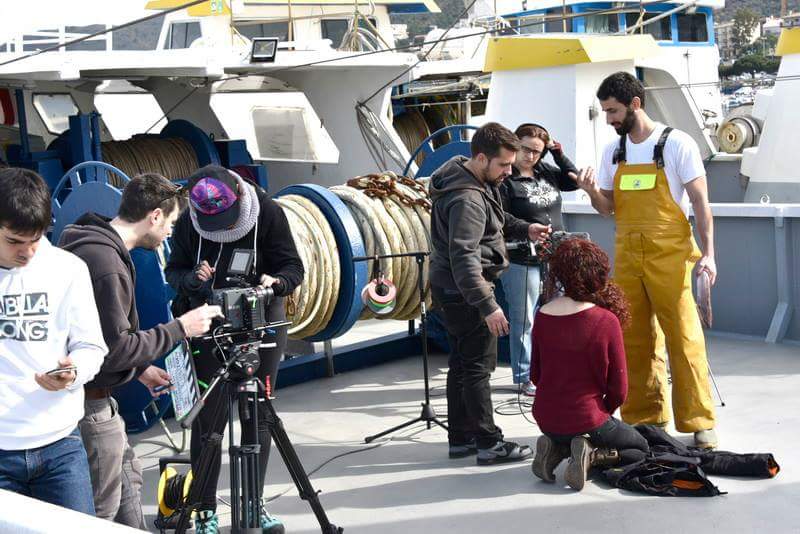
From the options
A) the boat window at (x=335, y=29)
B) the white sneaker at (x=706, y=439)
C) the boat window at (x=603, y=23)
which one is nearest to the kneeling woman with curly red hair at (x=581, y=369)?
the white sneaker at (x=706, y=439)

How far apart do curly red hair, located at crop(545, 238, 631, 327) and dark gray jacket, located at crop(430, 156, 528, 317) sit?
382mm

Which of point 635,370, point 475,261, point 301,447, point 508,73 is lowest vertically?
point 301,447

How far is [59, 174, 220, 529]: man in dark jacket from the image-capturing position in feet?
13.4

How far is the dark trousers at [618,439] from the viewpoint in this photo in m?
5.58

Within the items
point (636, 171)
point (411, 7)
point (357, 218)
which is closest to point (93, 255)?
point (636, 171)

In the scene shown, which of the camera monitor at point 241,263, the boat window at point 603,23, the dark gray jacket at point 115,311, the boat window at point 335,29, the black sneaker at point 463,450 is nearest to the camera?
the dark gray jacket at point 115,311

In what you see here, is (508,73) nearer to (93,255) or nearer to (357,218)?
(357,218)

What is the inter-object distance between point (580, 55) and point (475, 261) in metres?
6.41

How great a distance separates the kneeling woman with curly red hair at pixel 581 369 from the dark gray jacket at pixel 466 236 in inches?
14.4

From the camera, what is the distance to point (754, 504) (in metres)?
5.27

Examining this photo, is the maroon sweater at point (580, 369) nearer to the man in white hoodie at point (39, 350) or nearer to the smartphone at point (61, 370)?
the man in white hoodie at point (39, 350)

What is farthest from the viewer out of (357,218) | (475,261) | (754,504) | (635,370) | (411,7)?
(411,7)

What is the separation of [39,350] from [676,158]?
360 cm

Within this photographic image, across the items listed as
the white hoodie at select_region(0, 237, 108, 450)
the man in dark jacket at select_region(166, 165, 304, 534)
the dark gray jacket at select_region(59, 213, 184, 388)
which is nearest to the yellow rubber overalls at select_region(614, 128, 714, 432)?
the man in dark jacket at select_region(166, 165, 304, 534)
